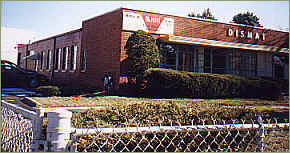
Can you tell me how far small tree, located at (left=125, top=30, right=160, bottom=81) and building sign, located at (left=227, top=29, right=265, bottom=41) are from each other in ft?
23.6

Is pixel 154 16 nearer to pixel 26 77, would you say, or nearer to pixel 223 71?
pixel 223 71

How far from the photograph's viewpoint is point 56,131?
1.61 m

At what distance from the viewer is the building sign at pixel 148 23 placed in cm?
1472

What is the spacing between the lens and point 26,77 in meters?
18.2

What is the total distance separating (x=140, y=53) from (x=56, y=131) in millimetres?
12107

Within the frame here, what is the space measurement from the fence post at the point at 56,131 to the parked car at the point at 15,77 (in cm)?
1765

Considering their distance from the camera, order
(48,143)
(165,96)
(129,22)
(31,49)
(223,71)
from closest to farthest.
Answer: (48,143) < (165,96) < (129,22) < (223,71) < (31,49)

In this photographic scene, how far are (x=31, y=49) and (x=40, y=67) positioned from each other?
174 inches

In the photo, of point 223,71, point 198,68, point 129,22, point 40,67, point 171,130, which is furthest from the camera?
point 40,67

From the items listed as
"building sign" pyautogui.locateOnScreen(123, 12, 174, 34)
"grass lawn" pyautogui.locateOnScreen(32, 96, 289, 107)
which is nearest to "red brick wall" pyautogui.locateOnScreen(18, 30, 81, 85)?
"building sign" pyautogui.locateOnScreen(123, 12, 174, 34)

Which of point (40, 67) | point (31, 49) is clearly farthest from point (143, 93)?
point (31, 49)

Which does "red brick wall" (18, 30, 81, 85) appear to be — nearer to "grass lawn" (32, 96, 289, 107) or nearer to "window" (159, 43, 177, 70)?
"window" (159, 43, 177, 70)

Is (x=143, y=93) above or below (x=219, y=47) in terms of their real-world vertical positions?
below

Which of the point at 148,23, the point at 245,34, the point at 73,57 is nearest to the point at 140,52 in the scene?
the point at 148,23
